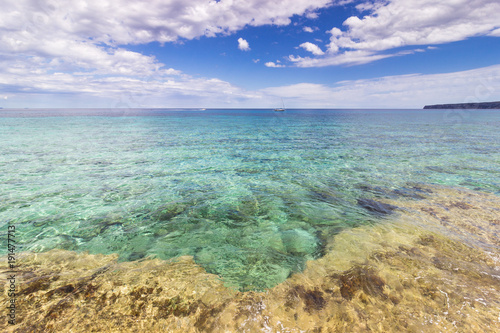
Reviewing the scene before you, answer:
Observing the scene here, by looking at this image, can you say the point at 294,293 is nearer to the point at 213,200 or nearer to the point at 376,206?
the point at 213,200

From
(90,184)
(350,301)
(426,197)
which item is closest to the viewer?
(350,301)

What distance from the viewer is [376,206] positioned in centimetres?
994

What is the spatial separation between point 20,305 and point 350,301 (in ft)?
23.4

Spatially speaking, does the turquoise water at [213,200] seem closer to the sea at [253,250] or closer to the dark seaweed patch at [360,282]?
the sea at [253,250]

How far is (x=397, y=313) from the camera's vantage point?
4570mm

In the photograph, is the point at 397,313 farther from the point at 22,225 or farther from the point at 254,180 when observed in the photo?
the point at 22,225

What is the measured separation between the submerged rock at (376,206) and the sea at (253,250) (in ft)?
0.38

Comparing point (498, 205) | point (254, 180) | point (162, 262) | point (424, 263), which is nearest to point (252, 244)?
point (162, 262)

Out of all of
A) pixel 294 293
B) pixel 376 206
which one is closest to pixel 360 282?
pixel 294 293

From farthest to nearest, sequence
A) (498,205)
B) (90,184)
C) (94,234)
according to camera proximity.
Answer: (90,184)
(498,205)
(94,234)

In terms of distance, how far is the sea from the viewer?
179 inches

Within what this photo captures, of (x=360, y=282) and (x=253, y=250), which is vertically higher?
(x=360, y=282)

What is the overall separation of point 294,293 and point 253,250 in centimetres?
203

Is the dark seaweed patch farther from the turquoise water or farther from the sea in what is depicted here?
the turquoise water
